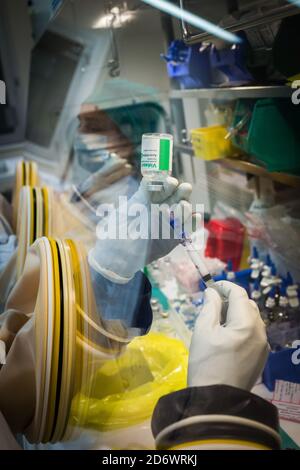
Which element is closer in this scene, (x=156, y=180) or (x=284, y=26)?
(x=156, y=180)

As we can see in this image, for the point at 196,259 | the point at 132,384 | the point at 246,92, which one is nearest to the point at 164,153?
the point at 196,259

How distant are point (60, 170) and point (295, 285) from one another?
2.39 metres

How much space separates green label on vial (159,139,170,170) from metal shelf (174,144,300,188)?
2.05ft

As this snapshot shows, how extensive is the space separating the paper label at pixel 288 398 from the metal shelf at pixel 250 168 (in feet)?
2.17

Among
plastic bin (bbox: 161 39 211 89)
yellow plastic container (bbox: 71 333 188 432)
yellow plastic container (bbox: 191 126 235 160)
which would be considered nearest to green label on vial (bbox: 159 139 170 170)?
yellow plastic container (bbox: 71 333 188 432)

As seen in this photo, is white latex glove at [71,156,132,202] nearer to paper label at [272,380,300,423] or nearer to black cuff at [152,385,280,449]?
paper label at [272,380,300,423]

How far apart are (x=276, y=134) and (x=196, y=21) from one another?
1.65 ft

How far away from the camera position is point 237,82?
152 cm

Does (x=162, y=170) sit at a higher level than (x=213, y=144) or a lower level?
lower

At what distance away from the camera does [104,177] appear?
1.92 meters

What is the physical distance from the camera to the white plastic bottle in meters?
0.83

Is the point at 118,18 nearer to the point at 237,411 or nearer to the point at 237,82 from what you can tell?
the point at 237,82

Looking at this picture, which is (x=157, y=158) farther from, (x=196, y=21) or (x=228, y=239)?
(x=228, y=239)
